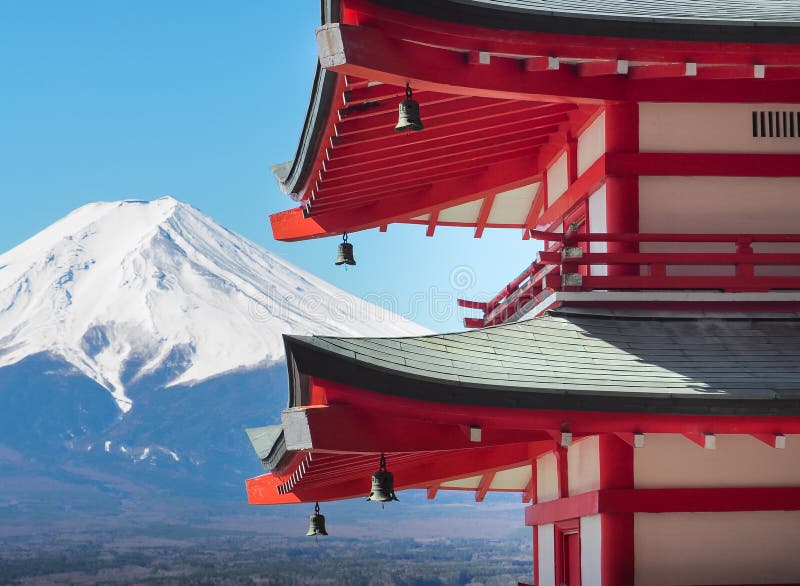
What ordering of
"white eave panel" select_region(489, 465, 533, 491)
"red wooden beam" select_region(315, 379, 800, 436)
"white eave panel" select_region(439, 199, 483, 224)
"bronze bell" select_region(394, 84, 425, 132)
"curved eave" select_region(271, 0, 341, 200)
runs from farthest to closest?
"white eave panel" select_region(489, 465, 533, 491) → "white eave panel" select_region(439, 199, 483, 224) → "bronze bell" select_region(394, 84, 425, 132) → "red wooden beam" select_region(315, 379, 800, 436) → "curved eave" select_region(271, 0, 341, 200)

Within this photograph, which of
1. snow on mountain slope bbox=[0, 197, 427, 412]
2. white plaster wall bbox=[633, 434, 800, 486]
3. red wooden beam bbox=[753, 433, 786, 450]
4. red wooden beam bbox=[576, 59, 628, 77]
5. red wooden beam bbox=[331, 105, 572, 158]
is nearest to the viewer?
red wooden beam bbox=[753, 433, 786, 450]

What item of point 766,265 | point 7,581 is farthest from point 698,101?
point 7,581

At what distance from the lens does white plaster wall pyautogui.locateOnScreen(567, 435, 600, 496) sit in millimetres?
10477

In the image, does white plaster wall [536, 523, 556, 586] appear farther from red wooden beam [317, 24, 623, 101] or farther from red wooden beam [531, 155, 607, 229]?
red wooden beam [317, 24, 623, 101]

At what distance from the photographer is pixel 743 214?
10852mm

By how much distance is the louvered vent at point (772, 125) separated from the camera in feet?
35.8

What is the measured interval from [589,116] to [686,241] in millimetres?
1669

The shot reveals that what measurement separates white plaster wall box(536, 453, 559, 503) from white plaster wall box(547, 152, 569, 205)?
2.77 m

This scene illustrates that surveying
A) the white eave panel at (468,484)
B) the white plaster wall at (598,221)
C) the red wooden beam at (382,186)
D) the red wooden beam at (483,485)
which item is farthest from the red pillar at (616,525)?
the white eave panel at (468,484)

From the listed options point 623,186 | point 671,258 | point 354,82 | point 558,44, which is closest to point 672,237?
point 671,258

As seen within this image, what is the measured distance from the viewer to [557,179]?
13.3 m

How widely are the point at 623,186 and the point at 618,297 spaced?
1.01 m

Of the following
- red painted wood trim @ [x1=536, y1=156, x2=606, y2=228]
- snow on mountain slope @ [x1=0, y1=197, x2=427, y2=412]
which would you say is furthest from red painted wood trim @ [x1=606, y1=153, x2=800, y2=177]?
snow on mountain slope @ [x1=0, y1=197, x2=427, y2=412]

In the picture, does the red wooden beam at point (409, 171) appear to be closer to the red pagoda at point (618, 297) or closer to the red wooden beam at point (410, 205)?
the red wooden beam at point (410, 205)
